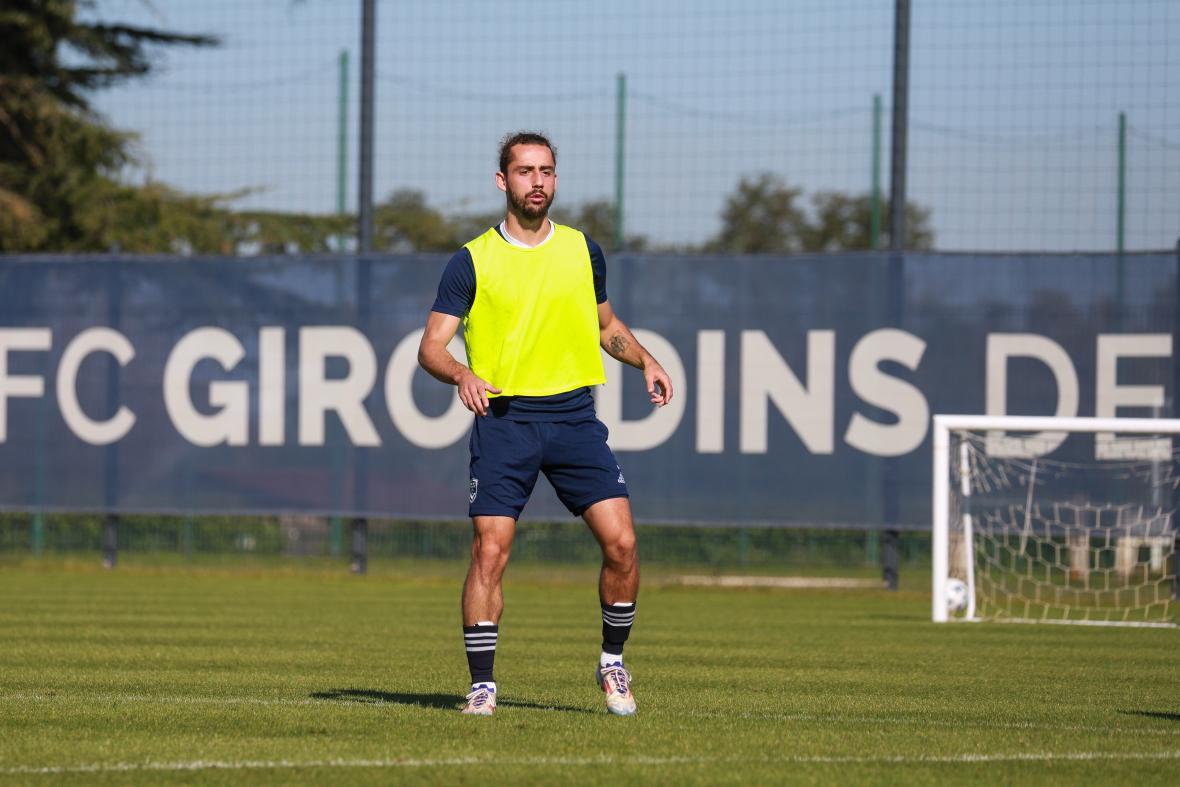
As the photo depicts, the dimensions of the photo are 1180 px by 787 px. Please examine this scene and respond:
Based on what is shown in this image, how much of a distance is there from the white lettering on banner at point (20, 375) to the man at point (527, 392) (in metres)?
11.4

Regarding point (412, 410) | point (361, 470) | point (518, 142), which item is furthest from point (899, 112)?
point (518, 142)

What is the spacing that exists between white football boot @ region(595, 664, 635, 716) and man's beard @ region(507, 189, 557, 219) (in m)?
1.65

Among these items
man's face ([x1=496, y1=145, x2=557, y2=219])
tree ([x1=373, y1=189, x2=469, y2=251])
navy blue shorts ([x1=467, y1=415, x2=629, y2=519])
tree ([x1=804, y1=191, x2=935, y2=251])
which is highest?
tree ([x1=804, y1=191, x2=935, y2=251])

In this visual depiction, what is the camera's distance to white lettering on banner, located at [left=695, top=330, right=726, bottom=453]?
52.0 feet

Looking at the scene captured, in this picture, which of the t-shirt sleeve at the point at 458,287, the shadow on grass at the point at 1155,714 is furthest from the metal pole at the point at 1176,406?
the t-shirt sleeve at the point at 458,287

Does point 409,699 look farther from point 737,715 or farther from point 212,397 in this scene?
point 212,397

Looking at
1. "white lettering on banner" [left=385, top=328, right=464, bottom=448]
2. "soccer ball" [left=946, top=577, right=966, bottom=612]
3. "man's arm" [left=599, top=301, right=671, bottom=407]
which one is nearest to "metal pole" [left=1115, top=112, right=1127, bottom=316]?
"soccer ball" [left=946, top=577, right=966, bottom=612]

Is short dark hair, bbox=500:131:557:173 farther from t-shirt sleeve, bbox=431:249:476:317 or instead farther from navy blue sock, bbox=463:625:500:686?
navy blue sock, bbox=463:625:500:686

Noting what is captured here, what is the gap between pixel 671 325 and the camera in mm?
16016

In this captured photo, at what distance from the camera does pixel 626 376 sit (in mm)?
16047

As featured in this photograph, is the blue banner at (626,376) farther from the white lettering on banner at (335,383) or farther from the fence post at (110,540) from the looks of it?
the fence post at (110,540)

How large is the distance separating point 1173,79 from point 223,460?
9116 millimetres

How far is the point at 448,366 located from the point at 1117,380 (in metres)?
10.0

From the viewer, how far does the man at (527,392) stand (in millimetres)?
6453
